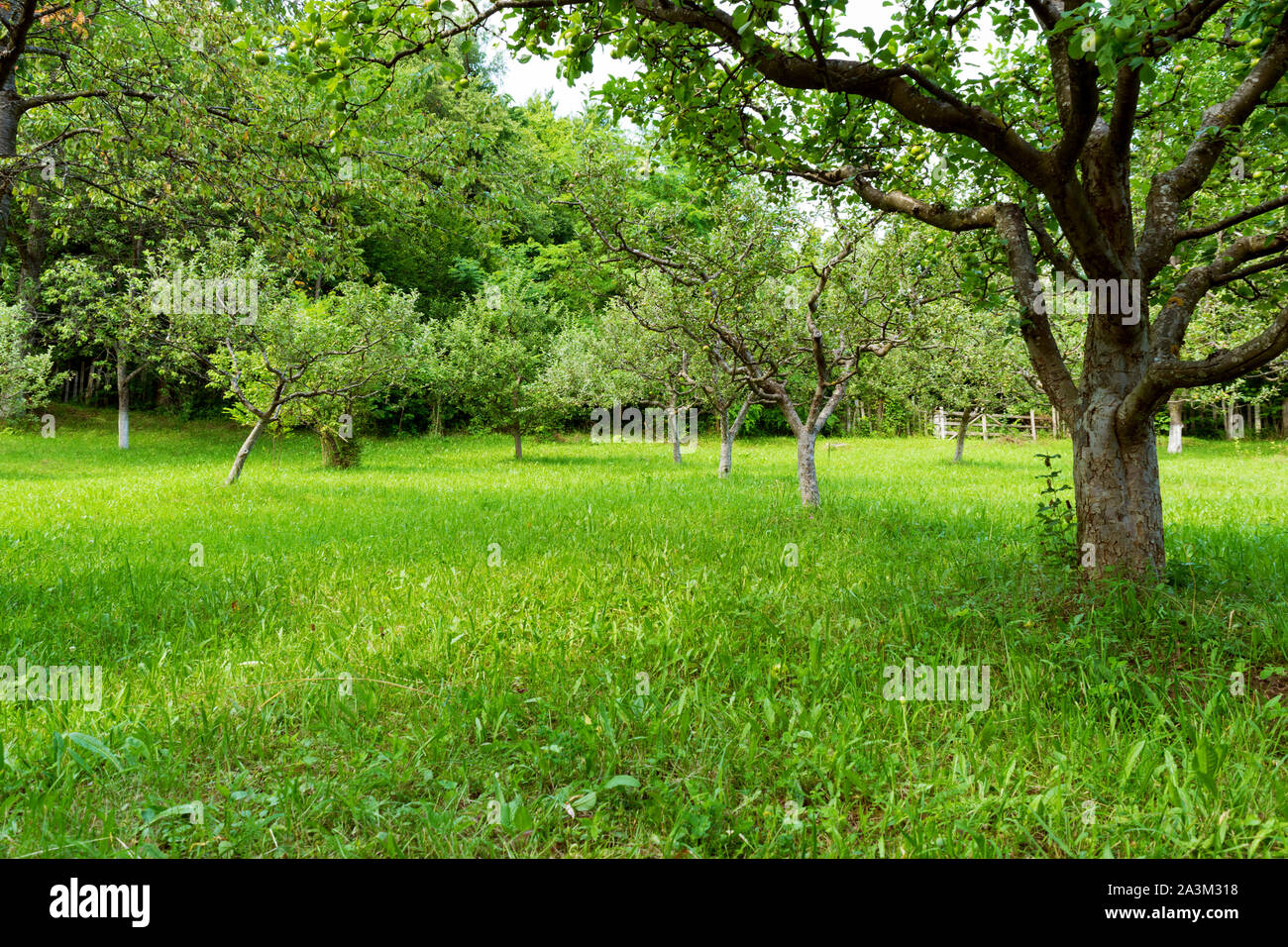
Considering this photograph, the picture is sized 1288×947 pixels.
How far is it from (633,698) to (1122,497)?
4.59 m

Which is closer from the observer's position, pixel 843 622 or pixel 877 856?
A: pixel 877 856

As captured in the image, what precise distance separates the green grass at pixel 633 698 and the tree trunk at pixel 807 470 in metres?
2.61

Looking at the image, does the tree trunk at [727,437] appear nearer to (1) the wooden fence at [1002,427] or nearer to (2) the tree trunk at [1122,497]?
(2) the tree trunk at [1122,497]

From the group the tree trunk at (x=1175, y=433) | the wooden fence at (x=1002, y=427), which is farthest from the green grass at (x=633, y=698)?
the wooden fence at (x=1002, y=427)

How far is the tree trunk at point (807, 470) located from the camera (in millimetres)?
11484

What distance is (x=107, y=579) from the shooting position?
6.45 m

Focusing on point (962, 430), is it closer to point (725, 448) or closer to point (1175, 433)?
point (725, 448)

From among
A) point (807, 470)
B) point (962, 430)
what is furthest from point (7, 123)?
point (962, 430)

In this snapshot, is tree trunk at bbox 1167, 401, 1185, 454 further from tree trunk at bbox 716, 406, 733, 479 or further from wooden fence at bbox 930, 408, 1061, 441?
tree trunk at bbox 716, 406, 733, 479

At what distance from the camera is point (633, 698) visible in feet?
12.8

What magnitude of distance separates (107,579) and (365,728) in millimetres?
4978
